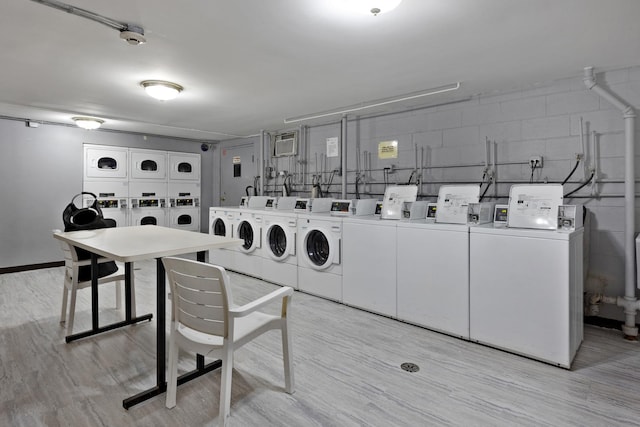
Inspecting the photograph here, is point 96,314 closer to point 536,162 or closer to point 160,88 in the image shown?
point 160,88

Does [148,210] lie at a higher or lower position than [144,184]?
lower

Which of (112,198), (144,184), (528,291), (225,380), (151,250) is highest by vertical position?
(144,184)

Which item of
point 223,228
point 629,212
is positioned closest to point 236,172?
point 223,228

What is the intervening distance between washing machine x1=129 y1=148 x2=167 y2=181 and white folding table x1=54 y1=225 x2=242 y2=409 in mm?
3819

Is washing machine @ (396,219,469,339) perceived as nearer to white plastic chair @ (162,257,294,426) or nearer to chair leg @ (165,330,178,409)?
white plastic chair @ (162,257,294,426)

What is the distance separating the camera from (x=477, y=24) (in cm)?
229

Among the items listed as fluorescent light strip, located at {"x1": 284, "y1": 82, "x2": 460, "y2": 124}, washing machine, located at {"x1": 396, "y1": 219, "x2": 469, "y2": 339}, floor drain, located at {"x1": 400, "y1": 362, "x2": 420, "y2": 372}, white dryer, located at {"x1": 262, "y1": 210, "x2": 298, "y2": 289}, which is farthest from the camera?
white dryer, located at {"x1": 262, "y1": 210, "x2": 298, "y2": 289}

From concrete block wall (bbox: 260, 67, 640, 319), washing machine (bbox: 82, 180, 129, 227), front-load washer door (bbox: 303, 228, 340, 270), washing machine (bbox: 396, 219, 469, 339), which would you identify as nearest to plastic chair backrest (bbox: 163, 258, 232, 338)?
washing machine (bbox: 396, 219, 469, 339)

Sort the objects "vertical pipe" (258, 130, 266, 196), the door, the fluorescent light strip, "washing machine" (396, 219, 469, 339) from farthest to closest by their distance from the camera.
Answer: the door, "vertical pipe" (258, 130, 266, 196), the fluorescent light strip, "washing machine" (396, 219, 469, 339)

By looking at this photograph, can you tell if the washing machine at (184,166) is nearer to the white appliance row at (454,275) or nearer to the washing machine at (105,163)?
the washing machine at (105,163)

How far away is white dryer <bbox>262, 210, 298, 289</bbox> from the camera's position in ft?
14.4

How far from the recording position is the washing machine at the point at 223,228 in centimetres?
526

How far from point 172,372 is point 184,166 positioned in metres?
5.87

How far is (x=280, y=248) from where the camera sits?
4770 millimetres
